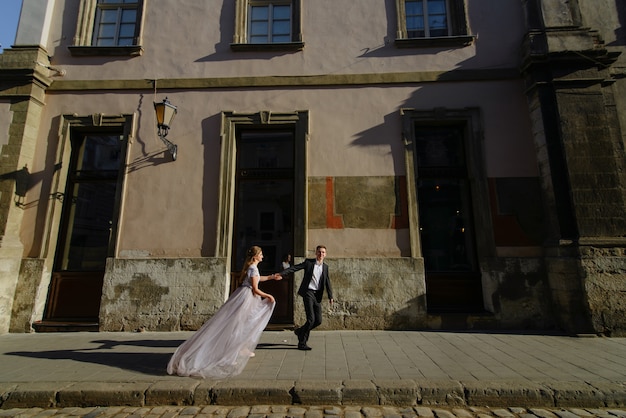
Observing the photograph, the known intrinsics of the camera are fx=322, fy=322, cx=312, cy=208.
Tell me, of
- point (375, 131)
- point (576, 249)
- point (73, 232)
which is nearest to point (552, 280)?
point (576, 249)

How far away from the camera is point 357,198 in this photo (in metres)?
6.78

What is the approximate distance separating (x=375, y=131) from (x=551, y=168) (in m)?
3.53

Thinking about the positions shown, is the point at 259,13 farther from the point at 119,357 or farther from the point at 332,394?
the point at 332,394

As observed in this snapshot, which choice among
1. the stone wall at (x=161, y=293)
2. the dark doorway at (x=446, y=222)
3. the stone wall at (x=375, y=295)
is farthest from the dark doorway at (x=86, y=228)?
the dark doorway at (x=446, y=222)

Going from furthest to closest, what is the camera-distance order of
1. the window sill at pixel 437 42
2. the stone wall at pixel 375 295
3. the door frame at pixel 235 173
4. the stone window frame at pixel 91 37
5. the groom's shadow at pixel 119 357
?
the stone window frame at pixel 91 37
the window sill at pixel 437 42
the door frame at pixel 235 173
the stone wall at pixel 375 295
the groom's shadow at pixel 119 357

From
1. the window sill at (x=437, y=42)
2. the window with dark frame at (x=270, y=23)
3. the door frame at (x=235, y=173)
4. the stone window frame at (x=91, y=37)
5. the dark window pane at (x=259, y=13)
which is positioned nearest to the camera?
the door frame at (x=235, y=173)

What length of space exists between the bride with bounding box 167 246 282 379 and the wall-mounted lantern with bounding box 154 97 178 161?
3.75 meters

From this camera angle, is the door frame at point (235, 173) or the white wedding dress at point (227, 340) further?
the door frame at point (235, 173)

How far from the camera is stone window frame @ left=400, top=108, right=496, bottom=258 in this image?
6562mm

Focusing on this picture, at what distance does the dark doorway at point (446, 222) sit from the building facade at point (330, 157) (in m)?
0.04

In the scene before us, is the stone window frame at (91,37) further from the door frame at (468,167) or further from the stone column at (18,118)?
the door frame at (468,167)

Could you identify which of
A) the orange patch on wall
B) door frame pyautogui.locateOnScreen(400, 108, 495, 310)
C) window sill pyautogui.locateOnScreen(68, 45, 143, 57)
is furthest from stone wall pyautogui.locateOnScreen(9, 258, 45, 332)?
door frame pyautogui.locateOnScreen(400, 108, 495, 310)

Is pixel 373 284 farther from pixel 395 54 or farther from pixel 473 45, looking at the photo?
pixel 473 45

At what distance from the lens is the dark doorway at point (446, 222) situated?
661 centimetres
